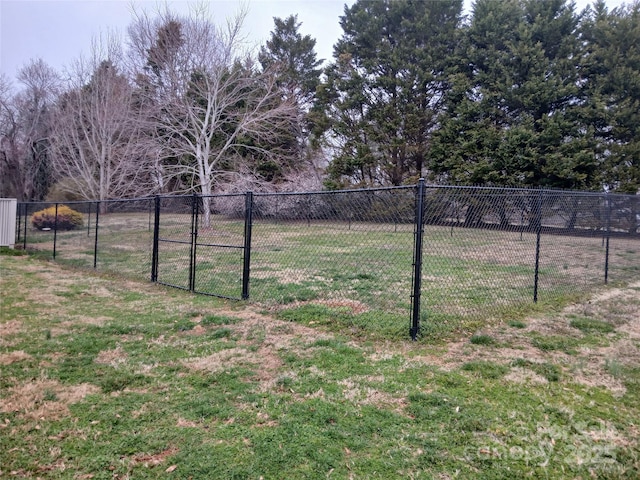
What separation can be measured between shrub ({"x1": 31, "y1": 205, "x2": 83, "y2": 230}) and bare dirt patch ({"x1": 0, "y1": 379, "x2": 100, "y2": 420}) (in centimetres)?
1252

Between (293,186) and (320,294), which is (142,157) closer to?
(293,186)

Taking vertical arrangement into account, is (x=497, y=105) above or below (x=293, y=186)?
above

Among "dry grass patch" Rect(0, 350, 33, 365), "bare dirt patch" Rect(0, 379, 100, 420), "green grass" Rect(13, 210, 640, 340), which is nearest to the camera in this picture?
"bare dirt patch" Rect(0, 379, 100, 420)

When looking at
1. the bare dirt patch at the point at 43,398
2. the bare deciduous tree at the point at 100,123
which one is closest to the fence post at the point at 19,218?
the bare deciduous tree at the point at 100,123

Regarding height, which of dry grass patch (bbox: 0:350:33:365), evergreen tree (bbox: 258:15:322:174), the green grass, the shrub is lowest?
dry grass patch (bbox: 0:350:33:365)

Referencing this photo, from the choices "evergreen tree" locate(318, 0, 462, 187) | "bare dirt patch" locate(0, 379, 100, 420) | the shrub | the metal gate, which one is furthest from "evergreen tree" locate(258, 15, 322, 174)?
"bare dirt patch" locate(0, 379, 100, 420)

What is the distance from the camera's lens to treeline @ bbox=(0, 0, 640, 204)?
15969 mm

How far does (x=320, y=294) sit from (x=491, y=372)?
3.03 m

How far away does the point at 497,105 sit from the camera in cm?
1811

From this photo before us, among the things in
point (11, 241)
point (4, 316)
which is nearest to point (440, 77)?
point (11, 241)

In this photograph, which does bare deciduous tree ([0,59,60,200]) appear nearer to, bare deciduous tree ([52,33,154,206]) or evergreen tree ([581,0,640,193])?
bare deciduous tree ([52,33,154,206])

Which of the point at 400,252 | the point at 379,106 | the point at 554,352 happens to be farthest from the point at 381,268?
the point at 379,106

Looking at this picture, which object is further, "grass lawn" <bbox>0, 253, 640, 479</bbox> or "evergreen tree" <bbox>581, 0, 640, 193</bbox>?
"evergreen tree" <bbox>581, 0, 640, 193</bbox>

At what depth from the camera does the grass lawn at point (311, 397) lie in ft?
6.87
